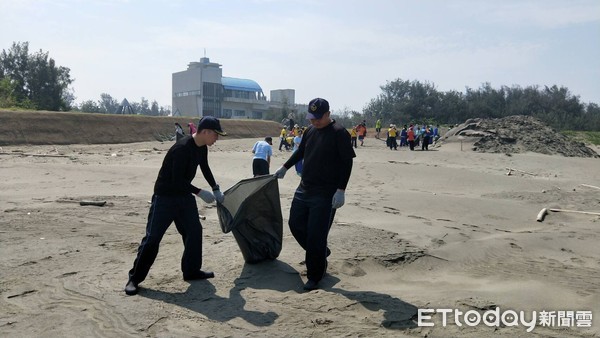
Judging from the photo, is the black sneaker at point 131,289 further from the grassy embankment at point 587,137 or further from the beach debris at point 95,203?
the grassy embankment at point 587,137

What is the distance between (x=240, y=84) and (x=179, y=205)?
257ft

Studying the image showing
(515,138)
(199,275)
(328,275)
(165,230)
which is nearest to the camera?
(165,230)

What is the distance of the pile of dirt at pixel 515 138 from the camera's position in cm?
2661

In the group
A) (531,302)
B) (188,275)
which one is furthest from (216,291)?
(531,302)

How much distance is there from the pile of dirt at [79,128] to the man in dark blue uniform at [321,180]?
91.4 ft

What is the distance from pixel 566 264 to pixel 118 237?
5883mm

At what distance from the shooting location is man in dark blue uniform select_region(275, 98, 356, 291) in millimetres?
5594

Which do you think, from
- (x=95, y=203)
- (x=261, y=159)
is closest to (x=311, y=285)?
(x=261, y=159)

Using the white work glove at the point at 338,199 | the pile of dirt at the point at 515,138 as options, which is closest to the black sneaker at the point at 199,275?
the white work glove at the point at 338,199

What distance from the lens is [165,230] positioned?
5.51 metres

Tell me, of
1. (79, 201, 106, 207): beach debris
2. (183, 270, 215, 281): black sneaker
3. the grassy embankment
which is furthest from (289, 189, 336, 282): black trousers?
the grassy embankment

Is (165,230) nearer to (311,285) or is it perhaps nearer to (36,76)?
(311,285)

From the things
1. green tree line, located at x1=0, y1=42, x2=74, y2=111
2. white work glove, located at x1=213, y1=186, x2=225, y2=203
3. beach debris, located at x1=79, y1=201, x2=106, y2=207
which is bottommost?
beach debris, located at x1=79, y1=201, x2=106, y2=207

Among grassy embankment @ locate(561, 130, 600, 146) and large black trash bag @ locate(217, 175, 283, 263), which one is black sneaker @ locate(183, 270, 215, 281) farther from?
grassy embankment @ locate(561, 130, 600, 146)
